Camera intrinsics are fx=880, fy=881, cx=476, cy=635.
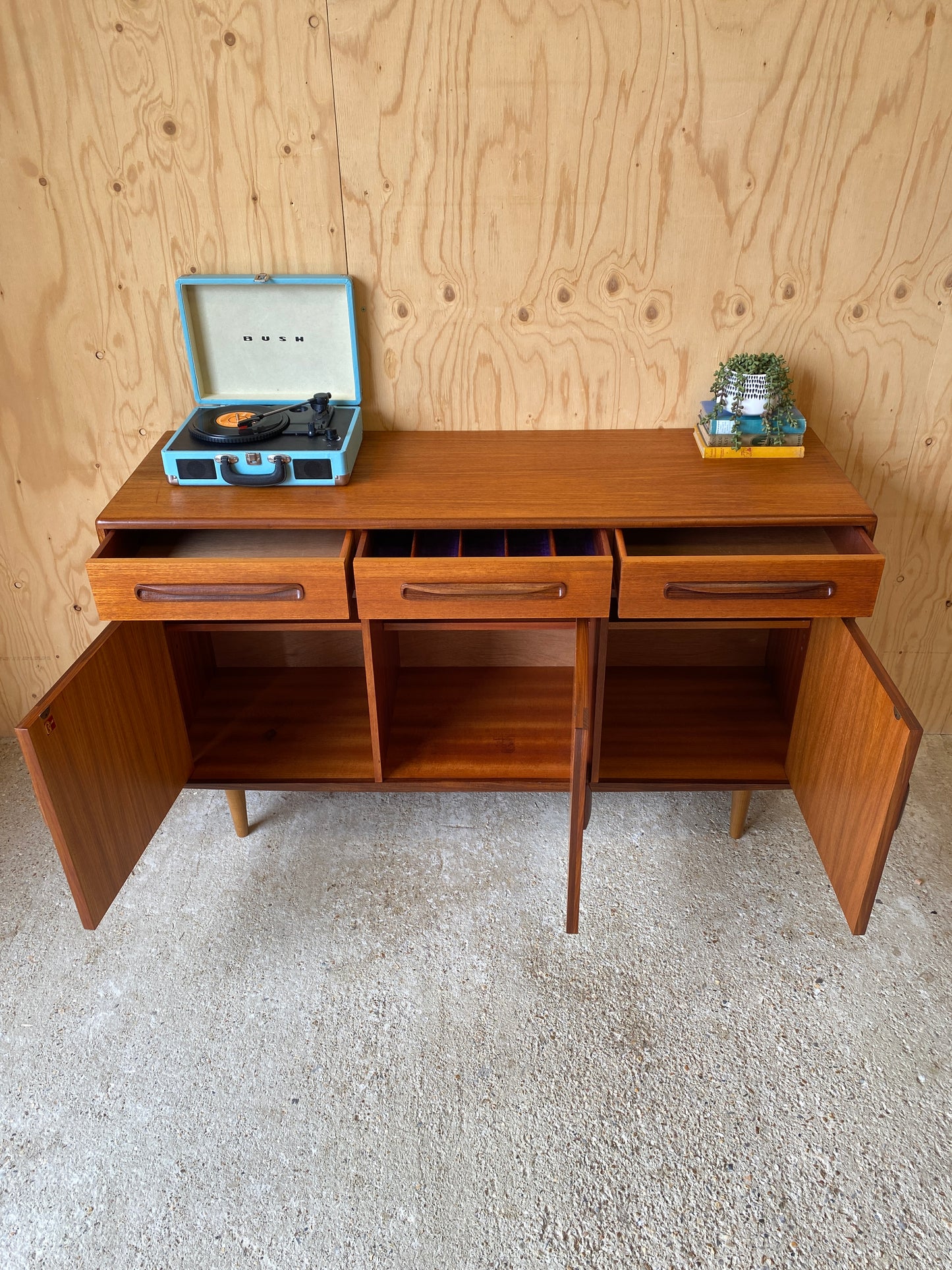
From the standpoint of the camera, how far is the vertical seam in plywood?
4.79ft

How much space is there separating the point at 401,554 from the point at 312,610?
0.19m

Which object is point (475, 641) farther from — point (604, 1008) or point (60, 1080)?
point (60, 1080)

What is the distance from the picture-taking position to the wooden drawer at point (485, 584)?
1423 mm

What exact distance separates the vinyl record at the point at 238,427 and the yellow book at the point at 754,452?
79cm

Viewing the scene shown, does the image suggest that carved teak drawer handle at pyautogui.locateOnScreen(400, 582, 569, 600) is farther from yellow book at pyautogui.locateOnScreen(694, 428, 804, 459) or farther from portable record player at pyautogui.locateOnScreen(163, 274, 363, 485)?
yellow book at pyautogui.locateOnScreen(694, 428, 804, 459)

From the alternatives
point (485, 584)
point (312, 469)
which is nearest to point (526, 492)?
point (485, 584)

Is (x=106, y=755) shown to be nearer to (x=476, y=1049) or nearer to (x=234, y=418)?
(x=234, y=418)

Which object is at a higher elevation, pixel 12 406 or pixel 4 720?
pixel 12 406

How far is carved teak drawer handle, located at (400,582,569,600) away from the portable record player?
0.28 meters

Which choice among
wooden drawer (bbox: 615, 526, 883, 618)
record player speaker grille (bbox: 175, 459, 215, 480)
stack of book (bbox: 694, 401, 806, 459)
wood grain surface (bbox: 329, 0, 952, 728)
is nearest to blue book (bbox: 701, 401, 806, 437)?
stack of book (bbox: 694, 401, 806, 459)

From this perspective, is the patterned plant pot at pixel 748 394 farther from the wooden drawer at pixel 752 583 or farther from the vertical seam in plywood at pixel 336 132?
the vertical seam in plywood at pixel 336 132

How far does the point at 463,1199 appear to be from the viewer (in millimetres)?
1270

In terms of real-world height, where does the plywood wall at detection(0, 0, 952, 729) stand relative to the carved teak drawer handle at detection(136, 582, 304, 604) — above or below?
above

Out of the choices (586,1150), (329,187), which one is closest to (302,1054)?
(586,1150)
